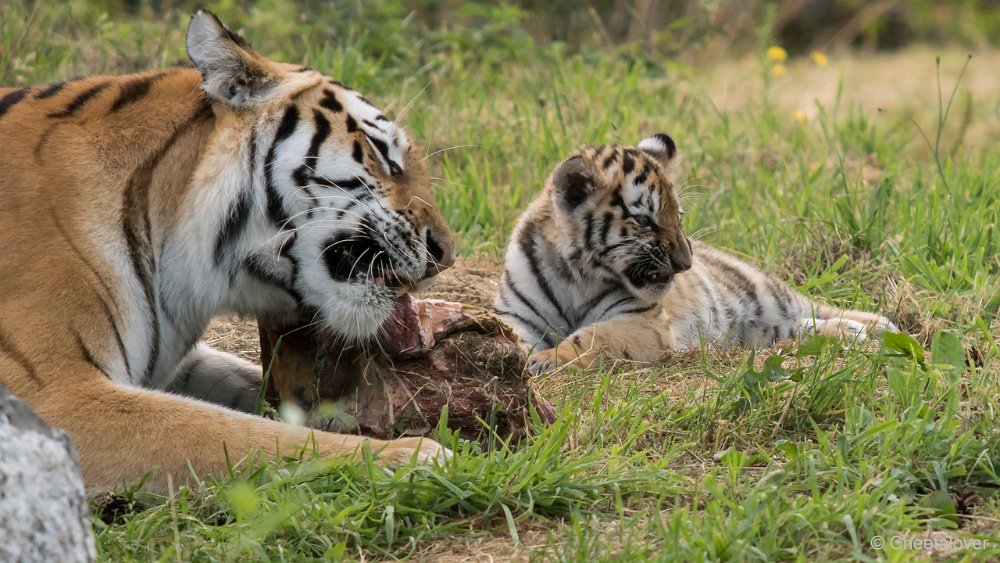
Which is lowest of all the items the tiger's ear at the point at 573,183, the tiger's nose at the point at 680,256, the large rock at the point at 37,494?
the tiger's nose at the point at 680,256

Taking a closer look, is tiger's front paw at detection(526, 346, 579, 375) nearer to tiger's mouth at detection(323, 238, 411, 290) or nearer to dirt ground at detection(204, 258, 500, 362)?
dirt ground at detection(204, 258, 500, 362)

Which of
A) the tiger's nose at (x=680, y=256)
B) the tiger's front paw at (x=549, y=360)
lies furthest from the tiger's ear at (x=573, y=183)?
the tiger's front paw at (x=549, y=360)

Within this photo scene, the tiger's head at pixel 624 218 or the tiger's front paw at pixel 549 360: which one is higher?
the tiger's head at pixel 624 218

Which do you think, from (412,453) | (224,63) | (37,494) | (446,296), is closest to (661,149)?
(446,296)

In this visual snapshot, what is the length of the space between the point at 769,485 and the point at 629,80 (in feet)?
15.1

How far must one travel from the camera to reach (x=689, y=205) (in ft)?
19.9

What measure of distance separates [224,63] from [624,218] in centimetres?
198

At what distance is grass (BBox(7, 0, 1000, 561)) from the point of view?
2.69m

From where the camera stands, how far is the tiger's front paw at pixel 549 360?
4.24 m

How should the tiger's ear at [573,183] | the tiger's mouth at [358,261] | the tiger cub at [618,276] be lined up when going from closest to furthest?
1. the tiger's mouth at [358,261]
2. the tiger cub at [618,276]
3. the tiger's ear at [573,183]

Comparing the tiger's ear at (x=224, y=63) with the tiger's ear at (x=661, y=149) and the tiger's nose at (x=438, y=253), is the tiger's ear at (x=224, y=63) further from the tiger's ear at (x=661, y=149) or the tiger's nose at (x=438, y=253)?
the tiger's ear at (x=661, y=149)

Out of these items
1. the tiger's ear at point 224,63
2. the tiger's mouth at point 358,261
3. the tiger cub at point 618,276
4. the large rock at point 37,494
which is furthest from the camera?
the tiger cub at point 618,276

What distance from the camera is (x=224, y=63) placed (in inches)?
129

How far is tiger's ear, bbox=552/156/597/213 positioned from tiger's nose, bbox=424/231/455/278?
1464 mm
